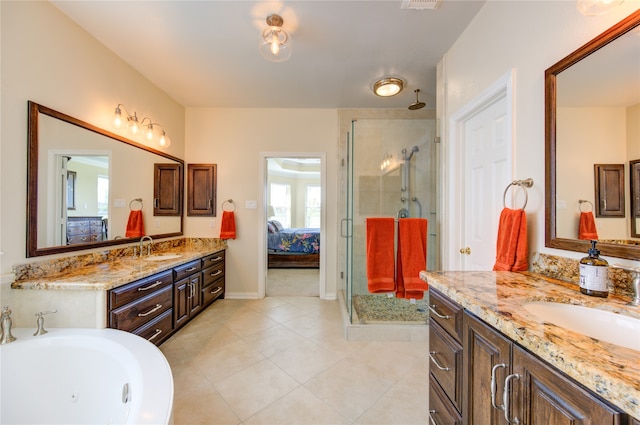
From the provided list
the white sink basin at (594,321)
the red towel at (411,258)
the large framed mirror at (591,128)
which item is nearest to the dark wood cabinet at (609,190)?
the large framed mirror at (591,128)

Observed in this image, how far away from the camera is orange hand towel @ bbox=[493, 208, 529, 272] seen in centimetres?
124

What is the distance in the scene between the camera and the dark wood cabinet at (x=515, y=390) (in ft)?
1.67

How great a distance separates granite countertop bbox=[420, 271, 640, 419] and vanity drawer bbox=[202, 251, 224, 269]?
243cm

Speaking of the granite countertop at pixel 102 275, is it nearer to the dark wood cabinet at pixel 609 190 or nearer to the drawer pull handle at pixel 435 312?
the drawer pull handle at pixel 435 312

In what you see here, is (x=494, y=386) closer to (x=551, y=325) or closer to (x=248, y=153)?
(x=551, y=325)

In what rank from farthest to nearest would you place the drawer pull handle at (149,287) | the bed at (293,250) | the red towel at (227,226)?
the bed at (293,250) < the red towel at (227,226) < the drawer pull handle at (149,287)

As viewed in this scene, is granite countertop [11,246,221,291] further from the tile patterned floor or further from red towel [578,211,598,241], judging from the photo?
red towel [578,211,598,241]

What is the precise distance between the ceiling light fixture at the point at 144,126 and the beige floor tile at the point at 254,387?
7.73ft

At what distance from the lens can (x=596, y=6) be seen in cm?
91

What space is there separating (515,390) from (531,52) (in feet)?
5.05

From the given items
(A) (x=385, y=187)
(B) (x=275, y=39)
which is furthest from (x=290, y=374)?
(B) (x=275, y=39)

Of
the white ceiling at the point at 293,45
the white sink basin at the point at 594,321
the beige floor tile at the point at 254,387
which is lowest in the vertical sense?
the beige floor tile at the point at 254,387

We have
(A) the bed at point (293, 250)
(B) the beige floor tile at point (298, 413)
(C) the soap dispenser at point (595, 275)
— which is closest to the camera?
(C) the soap dispenser at point (595, 275)

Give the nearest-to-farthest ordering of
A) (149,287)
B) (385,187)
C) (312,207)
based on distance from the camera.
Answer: (149,287), (385,187), (312,207)
